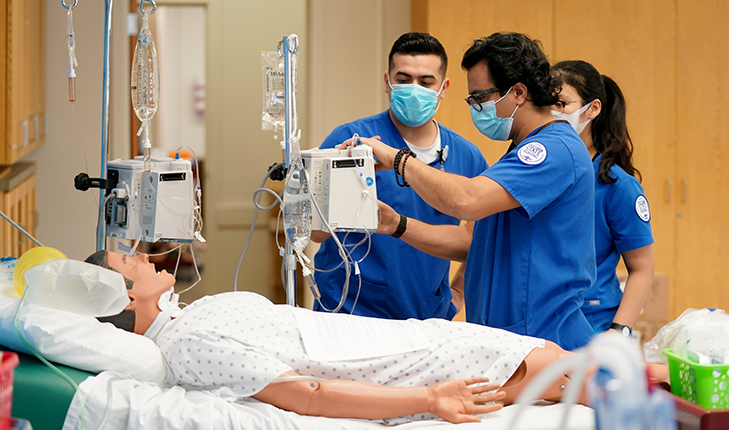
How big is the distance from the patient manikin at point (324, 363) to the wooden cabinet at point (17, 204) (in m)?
1.21

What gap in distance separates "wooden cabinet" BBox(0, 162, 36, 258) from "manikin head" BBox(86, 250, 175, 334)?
3.84 feet

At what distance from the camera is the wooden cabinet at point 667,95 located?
10.4 feet

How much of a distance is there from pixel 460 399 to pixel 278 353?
414mm

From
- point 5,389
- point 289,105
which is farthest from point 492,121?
point 5,389

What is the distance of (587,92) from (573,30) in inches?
59.6

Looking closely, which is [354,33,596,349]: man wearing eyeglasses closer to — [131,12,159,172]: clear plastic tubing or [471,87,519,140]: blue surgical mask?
[471,87,519,140]: blue surgical mask

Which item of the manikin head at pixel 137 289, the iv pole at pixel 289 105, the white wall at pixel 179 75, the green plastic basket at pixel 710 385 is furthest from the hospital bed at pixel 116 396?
the white wall at pixel 179 75

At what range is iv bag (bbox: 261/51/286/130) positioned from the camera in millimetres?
1563

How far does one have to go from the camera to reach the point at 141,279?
5.11 feet

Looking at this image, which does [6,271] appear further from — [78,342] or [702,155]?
[702,155]

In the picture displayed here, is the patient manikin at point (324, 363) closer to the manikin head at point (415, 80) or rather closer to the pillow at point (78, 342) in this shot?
the pillow at point (78, 342)

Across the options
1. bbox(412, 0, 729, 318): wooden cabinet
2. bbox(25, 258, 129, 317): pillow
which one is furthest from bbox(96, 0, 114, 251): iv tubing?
bbox(412, 0, 729, 318): wooden cabinet

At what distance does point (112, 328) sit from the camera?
4.68 ft

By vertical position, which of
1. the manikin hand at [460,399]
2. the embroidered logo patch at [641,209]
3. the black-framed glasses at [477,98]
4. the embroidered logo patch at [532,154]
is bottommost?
the manikin hand at [460,399]
